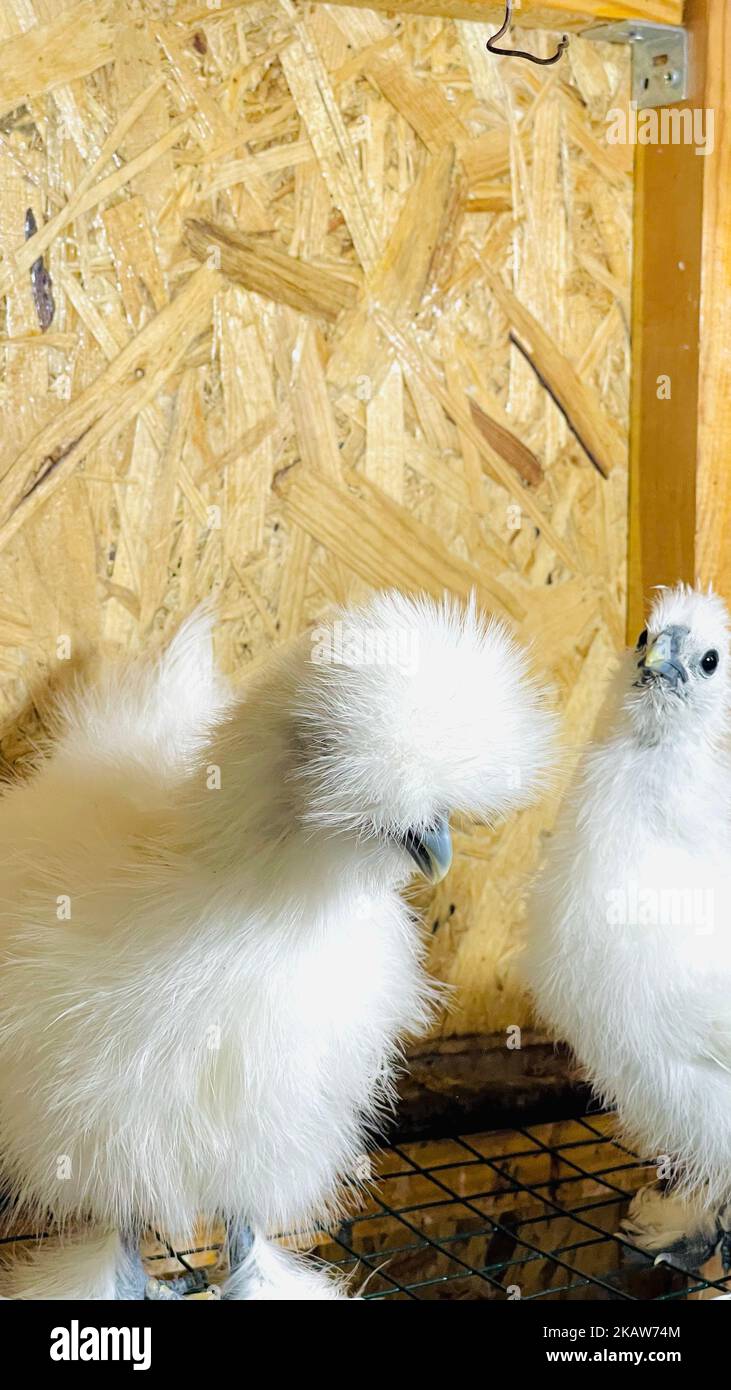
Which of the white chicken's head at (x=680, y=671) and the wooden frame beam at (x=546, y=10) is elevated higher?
the wooden frame beam at (x=546, y=10)

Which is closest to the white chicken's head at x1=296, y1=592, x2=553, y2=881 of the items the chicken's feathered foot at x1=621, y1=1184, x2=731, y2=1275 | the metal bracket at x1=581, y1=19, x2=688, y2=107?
the chicken's feathered foot at x1=621, y1=1184, x2=731, y2=1275

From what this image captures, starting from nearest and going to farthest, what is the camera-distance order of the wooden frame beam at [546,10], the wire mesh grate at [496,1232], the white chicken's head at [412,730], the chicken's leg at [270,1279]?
the white chicken's head at [412,730]
the chicken's leg at [270,1279]
the wire mesh grate at [496,1232]
the wooden frame beam at [546,10]

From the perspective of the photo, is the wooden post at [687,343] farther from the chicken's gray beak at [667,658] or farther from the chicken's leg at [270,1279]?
the chicken's leg at [270,1279]

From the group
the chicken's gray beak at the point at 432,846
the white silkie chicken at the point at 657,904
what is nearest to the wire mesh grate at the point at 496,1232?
the white silkie chicken at the point at 657,904

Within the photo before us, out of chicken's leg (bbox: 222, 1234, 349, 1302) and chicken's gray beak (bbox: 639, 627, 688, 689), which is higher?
chicken's gray beak (bbox: 639, 627, 688, 689)

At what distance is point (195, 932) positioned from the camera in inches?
42.4

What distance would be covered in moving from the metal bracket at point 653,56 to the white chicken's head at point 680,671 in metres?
0.69

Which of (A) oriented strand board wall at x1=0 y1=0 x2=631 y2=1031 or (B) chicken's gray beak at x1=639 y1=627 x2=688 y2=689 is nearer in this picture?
(B) chicken's gray beak at x1=639 y1=627 x2=688 y2=689

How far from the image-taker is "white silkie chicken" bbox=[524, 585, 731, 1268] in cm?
128

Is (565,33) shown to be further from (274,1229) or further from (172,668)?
(274,1229)

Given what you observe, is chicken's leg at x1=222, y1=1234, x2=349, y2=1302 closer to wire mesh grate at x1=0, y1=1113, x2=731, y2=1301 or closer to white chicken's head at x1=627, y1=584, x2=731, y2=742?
wire mesh grate at x1=0, y1=1113, x2=731, y2=1301

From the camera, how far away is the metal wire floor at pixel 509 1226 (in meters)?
1.38
